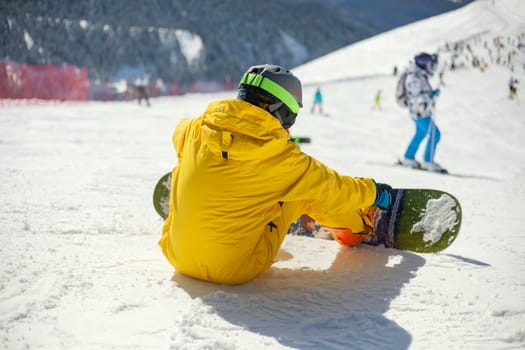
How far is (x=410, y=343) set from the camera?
1856 mm

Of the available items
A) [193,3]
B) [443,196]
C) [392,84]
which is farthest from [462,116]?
[193,3]

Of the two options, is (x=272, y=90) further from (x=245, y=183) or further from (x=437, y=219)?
(x=437, y=219)

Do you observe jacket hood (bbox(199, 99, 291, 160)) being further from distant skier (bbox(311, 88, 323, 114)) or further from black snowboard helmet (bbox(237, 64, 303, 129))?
distant skier (bbox(311, 88, 323, 114))

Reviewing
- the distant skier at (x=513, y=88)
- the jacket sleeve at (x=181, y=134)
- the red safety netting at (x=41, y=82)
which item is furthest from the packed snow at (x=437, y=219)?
the red safety netting at (x=41, y=82)

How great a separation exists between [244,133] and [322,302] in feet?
2.89

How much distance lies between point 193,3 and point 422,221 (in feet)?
→ 228

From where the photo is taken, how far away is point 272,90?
7.29ft

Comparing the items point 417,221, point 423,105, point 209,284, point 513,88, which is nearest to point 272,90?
point 209,284

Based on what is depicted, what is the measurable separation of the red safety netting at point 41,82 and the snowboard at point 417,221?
2254 centimetres

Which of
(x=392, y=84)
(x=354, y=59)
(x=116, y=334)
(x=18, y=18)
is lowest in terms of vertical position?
(x=116, y=334)

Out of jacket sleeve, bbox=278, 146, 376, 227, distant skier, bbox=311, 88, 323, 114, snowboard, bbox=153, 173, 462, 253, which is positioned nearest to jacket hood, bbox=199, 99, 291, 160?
jacket sleeve, bbox=278, 146, 376, 227

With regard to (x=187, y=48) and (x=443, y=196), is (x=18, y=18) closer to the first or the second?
(x=187, y=48)

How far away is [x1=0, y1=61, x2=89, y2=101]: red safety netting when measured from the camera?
22.3 m

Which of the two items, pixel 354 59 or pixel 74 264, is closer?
pixel 74 264
